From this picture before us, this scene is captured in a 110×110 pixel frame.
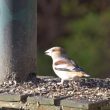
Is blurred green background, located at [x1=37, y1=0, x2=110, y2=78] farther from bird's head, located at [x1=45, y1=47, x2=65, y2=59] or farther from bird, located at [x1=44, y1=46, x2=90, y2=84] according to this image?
bird, located at [x1=44, y1=46, x2=90, y2=84]

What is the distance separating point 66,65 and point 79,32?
5.68 metres

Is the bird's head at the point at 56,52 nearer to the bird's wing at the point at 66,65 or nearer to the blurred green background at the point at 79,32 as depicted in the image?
the bird's wing at the point at 66,65

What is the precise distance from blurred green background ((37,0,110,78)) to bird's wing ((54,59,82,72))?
5390mm

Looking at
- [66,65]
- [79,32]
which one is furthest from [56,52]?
[79,32]

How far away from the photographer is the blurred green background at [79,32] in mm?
10812

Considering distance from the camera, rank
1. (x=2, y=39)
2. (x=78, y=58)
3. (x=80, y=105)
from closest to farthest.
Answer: (x=80, y=105), (x=2, y=39), (x=78, y=58)

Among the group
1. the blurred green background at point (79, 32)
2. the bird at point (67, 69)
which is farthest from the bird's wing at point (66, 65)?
the blurred green background at point (79, 32)

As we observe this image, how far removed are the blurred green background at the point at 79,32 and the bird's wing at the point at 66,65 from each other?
5390mm

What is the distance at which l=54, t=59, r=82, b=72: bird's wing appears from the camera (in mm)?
5113

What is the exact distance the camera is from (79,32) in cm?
1081

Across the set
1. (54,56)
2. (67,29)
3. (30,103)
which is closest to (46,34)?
(67,29)

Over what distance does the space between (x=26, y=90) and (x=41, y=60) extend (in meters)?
6.30

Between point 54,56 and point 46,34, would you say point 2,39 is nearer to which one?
point 54,56

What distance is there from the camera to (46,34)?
37.5ft
